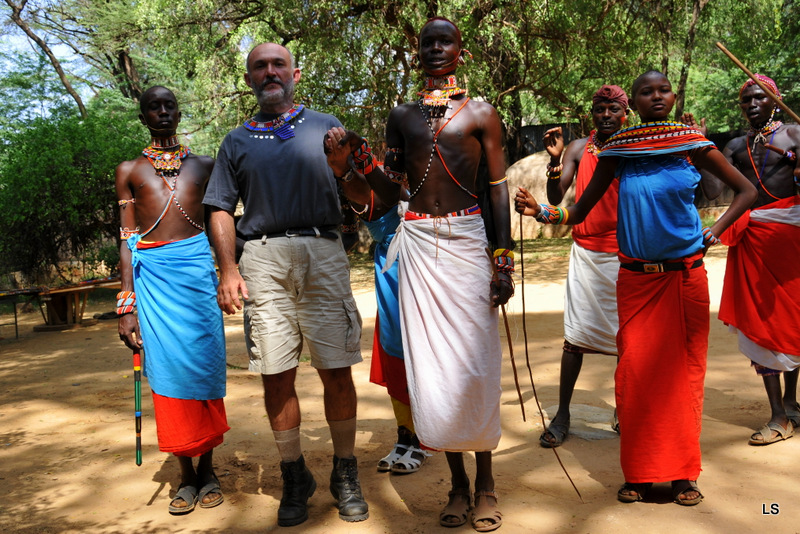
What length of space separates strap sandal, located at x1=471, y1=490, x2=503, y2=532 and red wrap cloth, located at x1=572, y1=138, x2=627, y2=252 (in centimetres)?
198

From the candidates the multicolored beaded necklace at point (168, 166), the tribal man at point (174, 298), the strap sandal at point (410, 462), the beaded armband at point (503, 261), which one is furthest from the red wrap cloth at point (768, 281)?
the multicolored beaded necklace at point (168, 166)

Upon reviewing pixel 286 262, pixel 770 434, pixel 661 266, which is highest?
pixel 286 262

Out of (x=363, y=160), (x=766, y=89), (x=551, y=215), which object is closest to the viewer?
(x=766, y=89)

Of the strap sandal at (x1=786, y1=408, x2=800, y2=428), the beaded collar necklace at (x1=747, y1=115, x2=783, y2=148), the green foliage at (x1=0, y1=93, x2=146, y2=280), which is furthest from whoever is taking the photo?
the green foliage at (x1=0, y1=93, x2=146, y2=280)

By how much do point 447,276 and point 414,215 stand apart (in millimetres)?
361

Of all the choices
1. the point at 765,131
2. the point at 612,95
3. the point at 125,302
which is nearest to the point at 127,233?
the point at 125,302

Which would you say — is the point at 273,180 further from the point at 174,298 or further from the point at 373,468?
the point at 373,468

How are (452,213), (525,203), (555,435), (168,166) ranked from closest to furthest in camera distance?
(452,213) → (525,203) → (168,166) → (555,435)

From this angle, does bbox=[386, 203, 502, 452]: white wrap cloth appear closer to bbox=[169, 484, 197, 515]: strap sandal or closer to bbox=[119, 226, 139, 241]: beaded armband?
bbox=[169, 484, 197, 515]: strap sandal

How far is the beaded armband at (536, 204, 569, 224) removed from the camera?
3675mm

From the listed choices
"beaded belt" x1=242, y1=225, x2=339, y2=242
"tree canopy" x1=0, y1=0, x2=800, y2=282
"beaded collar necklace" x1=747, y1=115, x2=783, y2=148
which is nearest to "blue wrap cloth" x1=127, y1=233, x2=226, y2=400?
"beaded belt" x1=242, y1=225, x2=339, y2=242

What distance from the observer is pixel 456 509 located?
338cm

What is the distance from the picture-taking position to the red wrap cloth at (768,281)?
458 cm

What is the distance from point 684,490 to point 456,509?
117 centimetres
